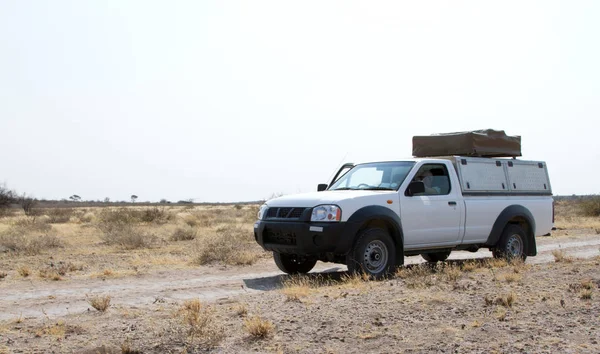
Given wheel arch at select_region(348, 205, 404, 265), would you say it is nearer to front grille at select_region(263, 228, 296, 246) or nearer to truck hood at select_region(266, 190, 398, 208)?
truck hood at select_region(266, 190, 398, 208)

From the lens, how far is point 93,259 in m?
14.9

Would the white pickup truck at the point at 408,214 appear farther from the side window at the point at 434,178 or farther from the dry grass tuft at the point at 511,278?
the dry grass tuft at the point at 511,278

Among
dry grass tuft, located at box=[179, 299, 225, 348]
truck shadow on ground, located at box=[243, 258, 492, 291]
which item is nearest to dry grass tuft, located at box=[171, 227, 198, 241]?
truck shadow on ground, located at box=[243, 258, 492, 291]

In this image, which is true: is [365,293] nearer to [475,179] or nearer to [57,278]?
[475,179]

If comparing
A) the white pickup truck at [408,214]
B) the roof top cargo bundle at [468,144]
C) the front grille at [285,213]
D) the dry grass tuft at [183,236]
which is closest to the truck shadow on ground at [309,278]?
the white pickup truck at [408,214]

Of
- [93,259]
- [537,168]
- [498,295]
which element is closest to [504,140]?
[537,168]

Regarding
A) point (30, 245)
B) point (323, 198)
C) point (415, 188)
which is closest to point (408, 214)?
point (415, 188)

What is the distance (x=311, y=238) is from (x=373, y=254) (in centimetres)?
113

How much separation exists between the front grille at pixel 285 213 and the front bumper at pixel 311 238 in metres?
0.14

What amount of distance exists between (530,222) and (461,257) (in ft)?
8.46

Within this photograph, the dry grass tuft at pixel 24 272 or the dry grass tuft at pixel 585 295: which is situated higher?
the dry grass tuft at pixel 585 295

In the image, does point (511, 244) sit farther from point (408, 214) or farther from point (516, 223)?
point (408, 214)

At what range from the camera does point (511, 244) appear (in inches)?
497

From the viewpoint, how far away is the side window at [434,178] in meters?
11.3
